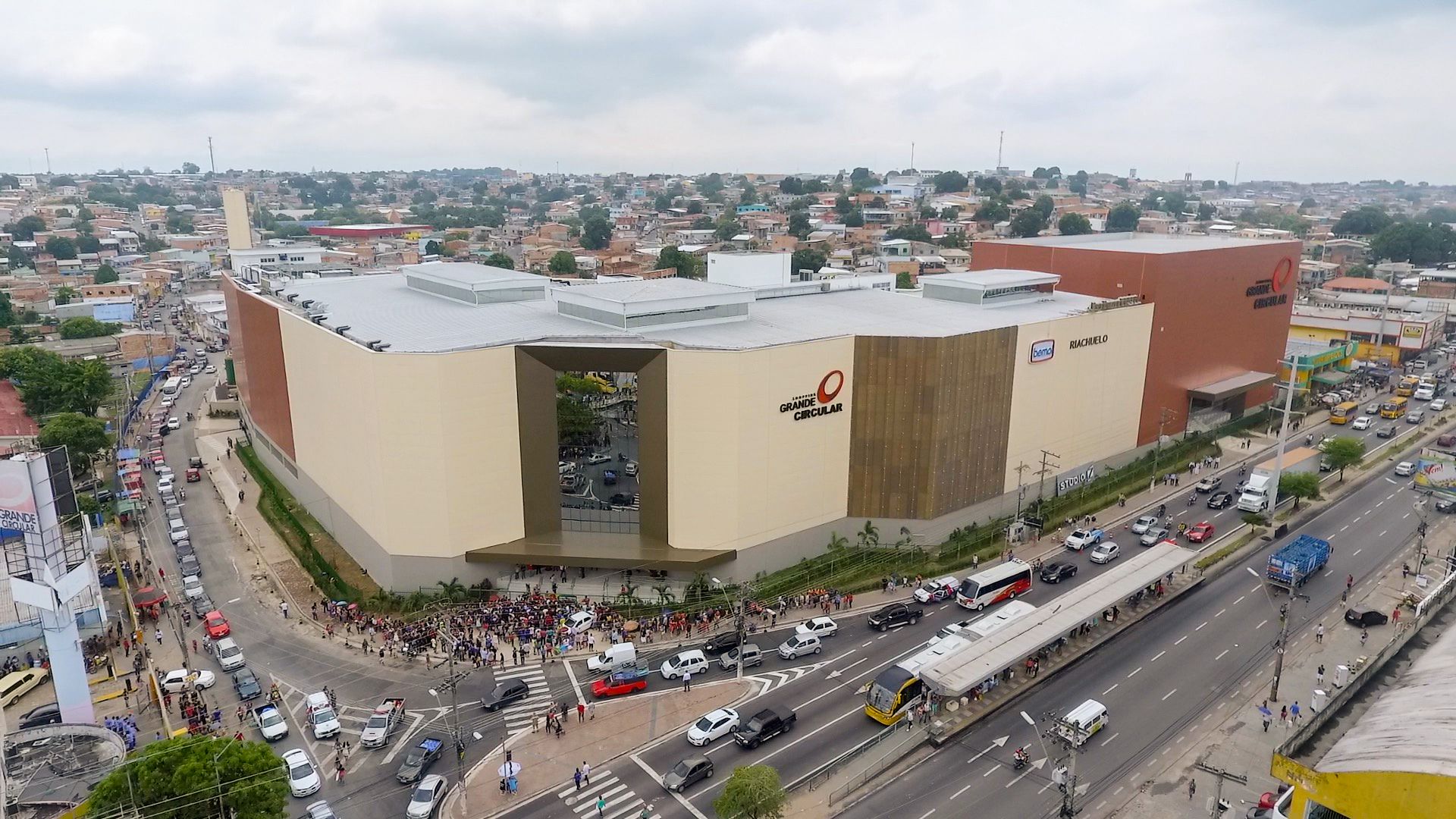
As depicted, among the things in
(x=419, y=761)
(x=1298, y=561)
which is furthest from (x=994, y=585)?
(x=419, y=761)

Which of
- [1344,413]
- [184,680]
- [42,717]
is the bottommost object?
[184,680]

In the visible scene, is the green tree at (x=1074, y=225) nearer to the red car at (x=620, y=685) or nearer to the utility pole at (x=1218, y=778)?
the utility pole at (x=1218, y=778)

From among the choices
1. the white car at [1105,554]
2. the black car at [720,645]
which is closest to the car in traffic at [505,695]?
the black car at [720,645]

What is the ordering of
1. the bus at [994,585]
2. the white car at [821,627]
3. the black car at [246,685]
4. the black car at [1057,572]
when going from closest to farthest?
the black car at [246,685] < the white car at [821,627] < the bus at [994,585] < the black car at [1057,572]

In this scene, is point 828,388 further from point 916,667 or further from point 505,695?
point 505,695

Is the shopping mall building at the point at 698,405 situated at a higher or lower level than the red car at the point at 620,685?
higher

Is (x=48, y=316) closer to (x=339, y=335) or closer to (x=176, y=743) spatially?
(x=339, y=335)

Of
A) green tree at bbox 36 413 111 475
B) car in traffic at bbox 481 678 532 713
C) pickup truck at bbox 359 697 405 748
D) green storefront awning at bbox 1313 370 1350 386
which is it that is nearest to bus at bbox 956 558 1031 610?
car in traffic at bbox 481 678 532 713
